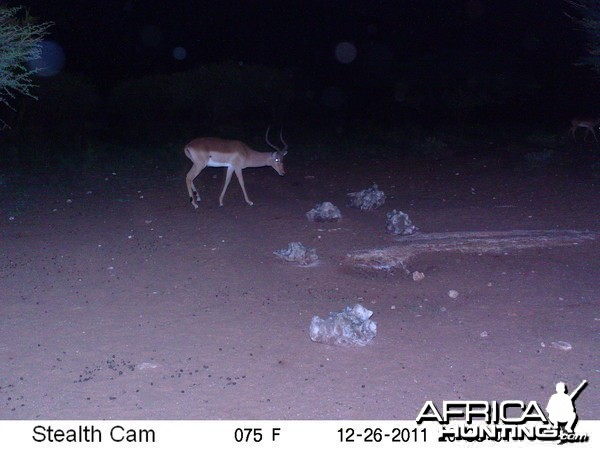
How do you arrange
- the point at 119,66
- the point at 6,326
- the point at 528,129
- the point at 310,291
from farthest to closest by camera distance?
1. the point at 119,66
2. the point at 528,129
3. the point at 310,291
4. the point at 6,326

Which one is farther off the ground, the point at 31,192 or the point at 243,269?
the point at 31,192

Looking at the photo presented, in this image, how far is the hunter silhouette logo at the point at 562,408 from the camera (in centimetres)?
480

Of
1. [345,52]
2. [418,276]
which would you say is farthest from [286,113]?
[418,276]

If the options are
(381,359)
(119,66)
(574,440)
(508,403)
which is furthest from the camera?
(119,66)

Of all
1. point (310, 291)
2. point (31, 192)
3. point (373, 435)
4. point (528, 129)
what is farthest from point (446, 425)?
point (528, 129)

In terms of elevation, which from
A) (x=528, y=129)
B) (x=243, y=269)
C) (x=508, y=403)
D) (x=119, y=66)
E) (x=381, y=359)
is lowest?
(x=508, y=403)

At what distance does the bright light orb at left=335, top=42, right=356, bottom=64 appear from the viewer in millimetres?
31391

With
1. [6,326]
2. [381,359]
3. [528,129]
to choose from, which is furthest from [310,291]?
[528,129]

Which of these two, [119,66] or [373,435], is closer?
[373,435]

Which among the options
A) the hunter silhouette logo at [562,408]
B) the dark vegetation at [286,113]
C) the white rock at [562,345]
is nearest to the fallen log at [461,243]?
the white rock at [562,345]

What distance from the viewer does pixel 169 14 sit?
103ft

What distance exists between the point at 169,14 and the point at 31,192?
1961 centimetres

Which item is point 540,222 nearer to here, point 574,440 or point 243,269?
point 243,269

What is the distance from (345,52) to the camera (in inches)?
1258
